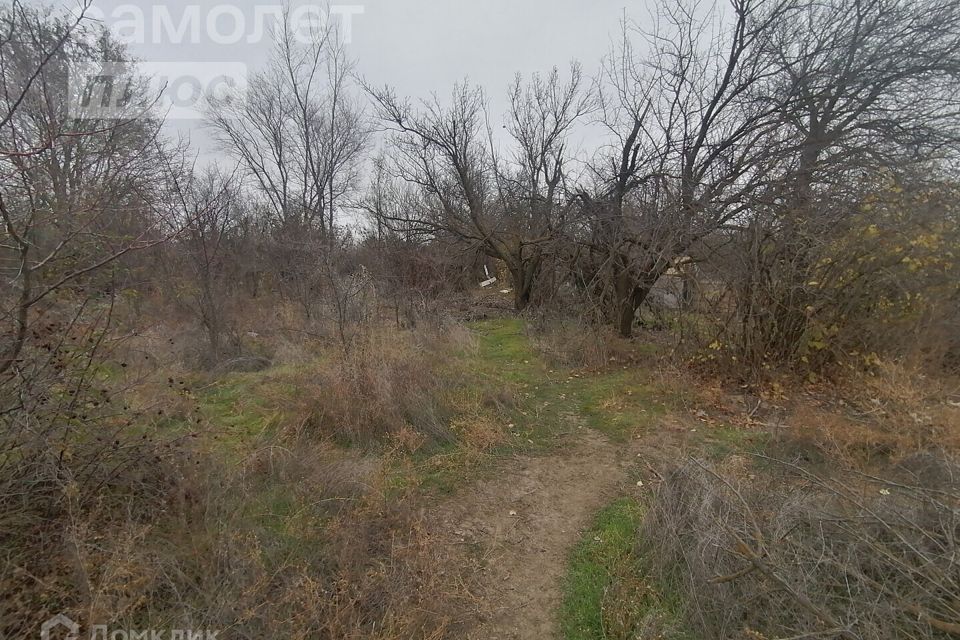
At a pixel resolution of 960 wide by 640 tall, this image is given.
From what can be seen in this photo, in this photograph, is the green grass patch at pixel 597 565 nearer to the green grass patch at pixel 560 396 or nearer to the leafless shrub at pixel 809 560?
the leafless shrub at pixel 809 560

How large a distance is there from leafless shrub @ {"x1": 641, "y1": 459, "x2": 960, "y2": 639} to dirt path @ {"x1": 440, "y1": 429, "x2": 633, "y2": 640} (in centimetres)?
66

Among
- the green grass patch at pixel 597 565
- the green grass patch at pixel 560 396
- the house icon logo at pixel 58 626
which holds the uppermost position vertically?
the house icon logo at pixel 58 626

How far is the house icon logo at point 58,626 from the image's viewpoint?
5.05 ft

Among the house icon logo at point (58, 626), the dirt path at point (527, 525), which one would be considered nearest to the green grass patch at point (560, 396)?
the dirt path at point (527, 525)

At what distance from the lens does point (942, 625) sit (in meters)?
1.45

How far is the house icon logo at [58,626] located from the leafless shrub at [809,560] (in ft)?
9.43

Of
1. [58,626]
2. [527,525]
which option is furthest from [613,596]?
[58,626]

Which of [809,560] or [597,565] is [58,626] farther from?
[809,560]

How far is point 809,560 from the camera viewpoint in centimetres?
195

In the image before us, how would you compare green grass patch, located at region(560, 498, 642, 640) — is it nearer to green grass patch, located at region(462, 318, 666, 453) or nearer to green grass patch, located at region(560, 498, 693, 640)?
green grass patch, located at region(560, 498, 693, 640)

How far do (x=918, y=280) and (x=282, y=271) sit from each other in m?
13.5

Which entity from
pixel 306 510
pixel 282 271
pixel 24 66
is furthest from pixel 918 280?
pixel 282 271

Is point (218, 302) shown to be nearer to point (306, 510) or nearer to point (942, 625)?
point (306, 510)

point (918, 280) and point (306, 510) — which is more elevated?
point (918, 280)
